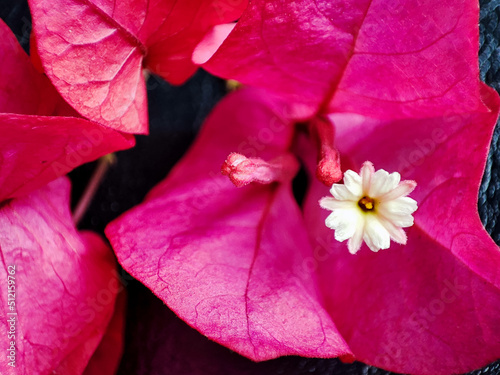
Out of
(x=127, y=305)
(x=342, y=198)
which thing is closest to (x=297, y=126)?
(x=342, y=198)

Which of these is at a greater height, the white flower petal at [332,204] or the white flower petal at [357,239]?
the white flower petal at [332,204]

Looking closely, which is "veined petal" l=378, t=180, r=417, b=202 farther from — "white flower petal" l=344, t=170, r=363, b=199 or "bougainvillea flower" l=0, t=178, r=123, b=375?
"bougainvillea flower" l=0, t=178, r=123, b=375

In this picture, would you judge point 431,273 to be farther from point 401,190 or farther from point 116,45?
point 116,45

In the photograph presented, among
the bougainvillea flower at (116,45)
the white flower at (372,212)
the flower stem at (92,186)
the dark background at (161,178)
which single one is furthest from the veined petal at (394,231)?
the flower stem at (92,186)

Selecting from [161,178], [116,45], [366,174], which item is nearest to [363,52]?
[366,174]

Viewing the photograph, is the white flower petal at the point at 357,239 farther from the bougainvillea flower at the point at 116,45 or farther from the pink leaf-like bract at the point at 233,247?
the bougainvillea flower at the point at 116,45

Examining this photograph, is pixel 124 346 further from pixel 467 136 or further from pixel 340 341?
pixel 467 136


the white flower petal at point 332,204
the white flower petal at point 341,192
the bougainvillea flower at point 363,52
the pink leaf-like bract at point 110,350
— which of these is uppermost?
the bougainvillea flower at point 363,52
